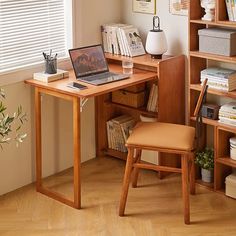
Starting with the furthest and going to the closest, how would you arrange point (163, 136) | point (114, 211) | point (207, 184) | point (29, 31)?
point (207, 184), point (29, 31), point (114, 211), point (163, 136)

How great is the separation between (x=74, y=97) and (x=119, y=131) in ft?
3.29

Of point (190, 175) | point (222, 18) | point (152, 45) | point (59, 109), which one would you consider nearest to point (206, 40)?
point (222, 18)

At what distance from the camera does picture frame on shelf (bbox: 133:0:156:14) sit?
441 cm

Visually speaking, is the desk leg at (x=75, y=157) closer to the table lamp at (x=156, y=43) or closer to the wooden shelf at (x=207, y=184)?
the table lamp at (x=156, y=43)

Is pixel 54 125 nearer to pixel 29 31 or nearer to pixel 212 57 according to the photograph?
pixel 29 31

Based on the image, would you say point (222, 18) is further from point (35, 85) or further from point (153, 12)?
point (35, 85)

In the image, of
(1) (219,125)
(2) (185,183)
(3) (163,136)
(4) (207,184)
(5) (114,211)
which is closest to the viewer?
(2) (185,183)

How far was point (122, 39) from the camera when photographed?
4.43 meters

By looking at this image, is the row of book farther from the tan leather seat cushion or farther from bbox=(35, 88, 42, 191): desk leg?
bbox=(35, 88, 42, 191): desk leg

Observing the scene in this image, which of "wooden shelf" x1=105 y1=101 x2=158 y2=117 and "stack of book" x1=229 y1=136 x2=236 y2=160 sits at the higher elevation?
"wooden shelf" x1=105 y1=101 x2=158 y2=117

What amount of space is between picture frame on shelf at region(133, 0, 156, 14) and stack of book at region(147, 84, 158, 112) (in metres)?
0.56

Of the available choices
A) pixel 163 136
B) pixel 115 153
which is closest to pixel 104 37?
pixel 115 153

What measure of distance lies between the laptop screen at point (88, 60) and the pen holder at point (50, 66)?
12 centimetres

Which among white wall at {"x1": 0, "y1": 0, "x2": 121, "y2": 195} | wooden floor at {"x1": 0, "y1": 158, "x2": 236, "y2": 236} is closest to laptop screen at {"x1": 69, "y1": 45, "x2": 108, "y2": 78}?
white wall at {"x1": 0, "y1": 0, "x2": 121, "y2": 195}
